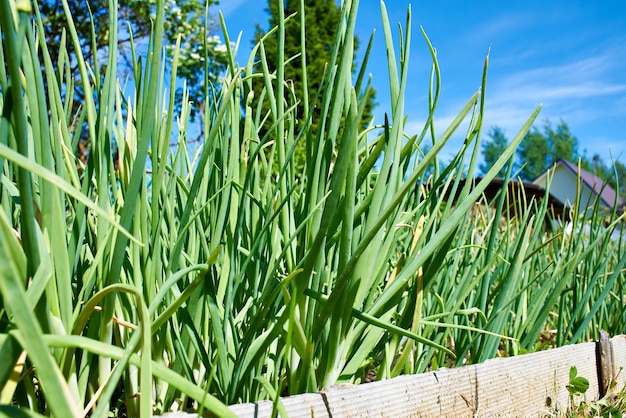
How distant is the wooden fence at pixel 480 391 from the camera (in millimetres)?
602

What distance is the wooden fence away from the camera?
60cm

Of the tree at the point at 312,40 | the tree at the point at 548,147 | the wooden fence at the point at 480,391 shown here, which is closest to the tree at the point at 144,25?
the tree at the point at 312,40

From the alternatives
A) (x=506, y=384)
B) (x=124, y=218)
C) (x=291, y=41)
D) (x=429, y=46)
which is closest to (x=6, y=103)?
(x=124, y=218)

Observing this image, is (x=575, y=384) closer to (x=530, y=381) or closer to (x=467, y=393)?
(x=530, y=381)

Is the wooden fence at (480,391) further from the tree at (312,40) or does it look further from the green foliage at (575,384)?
the tree at (312,40)

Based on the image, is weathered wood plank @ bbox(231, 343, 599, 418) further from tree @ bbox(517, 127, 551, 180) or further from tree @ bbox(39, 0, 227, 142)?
tree @ bbox(517, 127, 551, 180)

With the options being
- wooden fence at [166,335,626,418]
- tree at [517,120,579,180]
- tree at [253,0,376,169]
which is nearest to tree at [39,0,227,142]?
Result: tree at [253,0,376,169]

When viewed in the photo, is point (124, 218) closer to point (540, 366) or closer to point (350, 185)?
point (350, 185)

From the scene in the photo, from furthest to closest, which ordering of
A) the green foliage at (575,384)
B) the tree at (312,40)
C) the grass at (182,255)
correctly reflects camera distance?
the tree at (312,40)
the green foliage at (575,384)
the grass at (182,255)

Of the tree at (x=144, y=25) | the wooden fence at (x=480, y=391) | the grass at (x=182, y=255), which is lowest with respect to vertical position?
the wooden fence at (x=480, y=391)

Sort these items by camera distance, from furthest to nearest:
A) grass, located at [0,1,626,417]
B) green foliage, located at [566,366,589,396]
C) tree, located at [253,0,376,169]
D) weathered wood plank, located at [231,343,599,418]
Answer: tree, located at [253,0,376,169], green foliage, located at [566,366,589,396], weathered wood plank, located at [231,343,599,418], grass, located at [0,1,626,417]

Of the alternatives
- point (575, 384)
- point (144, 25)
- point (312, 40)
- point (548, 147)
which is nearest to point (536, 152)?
point (548, 147)

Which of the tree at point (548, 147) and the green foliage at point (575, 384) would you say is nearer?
the green foliage at point (575, 384)

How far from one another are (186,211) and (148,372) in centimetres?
21
